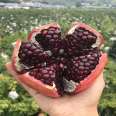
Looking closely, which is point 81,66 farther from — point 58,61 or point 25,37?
point 25,37

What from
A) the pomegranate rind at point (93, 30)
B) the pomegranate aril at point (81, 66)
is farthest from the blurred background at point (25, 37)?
the pomegranate aril at point (81, 66)

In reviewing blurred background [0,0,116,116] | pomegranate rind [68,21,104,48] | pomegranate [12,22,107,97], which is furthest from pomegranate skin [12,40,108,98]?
blurred background [0,0,116,116]

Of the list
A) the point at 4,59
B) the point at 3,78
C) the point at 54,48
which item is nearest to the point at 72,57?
the point at 54,48

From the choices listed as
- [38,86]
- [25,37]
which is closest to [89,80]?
[38,86]

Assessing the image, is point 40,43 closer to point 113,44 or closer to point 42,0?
point 113,44

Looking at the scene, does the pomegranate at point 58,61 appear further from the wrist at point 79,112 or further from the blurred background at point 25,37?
the blurred background at point 25,37

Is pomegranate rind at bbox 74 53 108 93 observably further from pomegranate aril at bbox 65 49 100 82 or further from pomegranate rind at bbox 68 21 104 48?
pomegranate rind at bbox 68 21 104 48
